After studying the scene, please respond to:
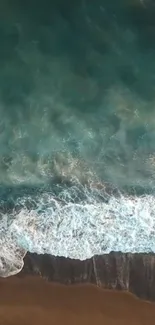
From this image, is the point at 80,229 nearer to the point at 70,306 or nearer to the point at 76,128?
the point at 70,306

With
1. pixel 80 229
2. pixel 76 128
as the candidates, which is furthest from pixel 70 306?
pixel 76 128

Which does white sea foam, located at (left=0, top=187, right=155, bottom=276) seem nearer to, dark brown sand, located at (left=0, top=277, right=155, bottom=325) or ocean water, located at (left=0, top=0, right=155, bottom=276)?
ocean water, located at (left=0, top=0, right=155, bottom=276)

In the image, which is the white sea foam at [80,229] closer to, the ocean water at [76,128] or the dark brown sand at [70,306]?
the ocean water at [76,128]

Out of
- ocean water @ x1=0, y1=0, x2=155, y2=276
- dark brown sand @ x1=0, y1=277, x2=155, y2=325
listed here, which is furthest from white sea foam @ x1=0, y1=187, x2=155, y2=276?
dark brown sand @ x1=0, y1=277, x2=155, y2=325

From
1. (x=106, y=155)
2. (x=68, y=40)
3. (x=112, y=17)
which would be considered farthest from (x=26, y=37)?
(x=106, y=155)

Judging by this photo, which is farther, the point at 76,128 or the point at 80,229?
the point at 76,128

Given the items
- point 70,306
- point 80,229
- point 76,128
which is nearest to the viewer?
point 70,306
